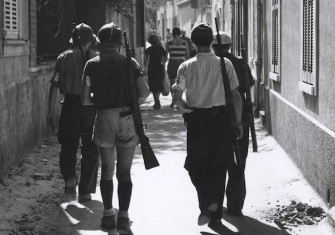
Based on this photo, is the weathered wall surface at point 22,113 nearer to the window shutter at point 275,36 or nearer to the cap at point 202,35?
the cap at point 202,35

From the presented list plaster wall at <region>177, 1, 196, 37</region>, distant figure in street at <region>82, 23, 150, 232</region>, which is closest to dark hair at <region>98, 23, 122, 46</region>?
distant figure in street at <region>82, 23, 150, 232</region>

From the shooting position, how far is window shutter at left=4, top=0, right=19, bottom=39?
10008 mm

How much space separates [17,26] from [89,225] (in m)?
4.66

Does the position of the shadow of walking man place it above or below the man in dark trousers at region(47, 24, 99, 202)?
below

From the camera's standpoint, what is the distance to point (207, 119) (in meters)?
6.66

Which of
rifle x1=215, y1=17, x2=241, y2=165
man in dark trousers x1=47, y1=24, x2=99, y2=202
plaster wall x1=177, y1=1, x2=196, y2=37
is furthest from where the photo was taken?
plaster wall x1=177, y1=1, x2=196, y2=37

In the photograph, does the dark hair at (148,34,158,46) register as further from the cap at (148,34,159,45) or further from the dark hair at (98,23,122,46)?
the dark hair at (98,23,122,46)

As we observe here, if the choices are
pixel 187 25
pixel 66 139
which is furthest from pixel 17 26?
pixel 187 25

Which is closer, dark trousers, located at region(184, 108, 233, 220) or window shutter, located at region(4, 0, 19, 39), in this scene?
dark trousers, located at region(184, 108, 233, 220)

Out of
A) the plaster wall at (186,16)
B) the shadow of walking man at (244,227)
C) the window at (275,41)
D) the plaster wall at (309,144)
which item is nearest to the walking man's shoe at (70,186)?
the shadow of walking man at (244,227)

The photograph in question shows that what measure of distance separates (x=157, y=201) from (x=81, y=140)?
3.27ft

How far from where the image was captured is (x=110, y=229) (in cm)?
673

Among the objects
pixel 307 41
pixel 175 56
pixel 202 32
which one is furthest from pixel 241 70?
pixel 175 56

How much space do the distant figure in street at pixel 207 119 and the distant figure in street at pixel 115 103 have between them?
0.42 metres
